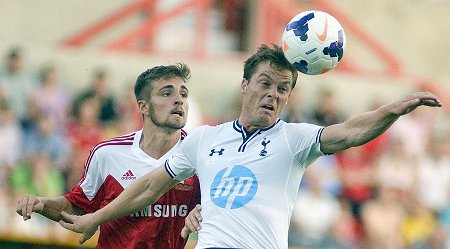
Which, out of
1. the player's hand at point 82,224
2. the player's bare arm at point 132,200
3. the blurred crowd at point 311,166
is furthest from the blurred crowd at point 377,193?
the player's bare arm at point 132,200

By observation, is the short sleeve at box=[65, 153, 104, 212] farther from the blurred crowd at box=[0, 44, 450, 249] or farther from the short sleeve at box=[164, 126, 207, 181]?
the blurred crowd at box=[0, 44, 450, 249]

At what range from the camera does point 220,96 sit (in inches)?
674

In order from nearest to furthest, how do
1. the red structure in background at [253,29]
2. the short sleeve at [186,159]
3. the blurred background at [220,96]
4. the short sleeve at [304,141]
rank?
the short sleeve at [304,141], the short sleeve at [186,159], the blurred background at [220,96], the red structure in background at [253,29]

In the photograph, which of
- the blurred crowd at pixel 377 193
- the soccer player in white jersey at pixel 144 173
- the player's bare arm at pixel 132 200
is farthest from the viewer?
the blurred crowd at pixel 377 193

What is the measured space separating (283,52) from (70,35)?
31.6ft

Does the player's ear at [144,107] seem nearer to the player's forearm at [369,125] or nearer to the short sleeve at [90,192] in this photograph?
the short sleeve at [90,192]

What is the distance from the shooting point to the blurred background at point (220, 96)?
1359 centimetres

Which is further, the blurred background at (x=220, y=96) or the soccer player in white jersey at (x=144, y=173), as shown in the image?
the blurred background at (x=220, y=96)

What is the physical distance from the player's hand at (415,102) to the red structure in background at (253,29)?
33.8 feet

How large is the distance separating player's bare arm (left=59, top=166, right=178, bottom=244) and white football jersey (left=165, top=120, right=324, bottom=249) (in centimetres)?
54

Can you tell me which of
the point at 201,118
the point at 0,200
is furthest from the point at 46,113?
the point at 201,118

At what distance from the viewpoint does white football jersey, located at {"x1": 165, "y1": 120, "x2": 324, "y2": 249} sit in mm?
7711

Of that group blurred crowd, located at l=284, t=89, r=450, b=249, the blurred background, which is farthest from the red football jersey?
blurred crowd, located at l=284, t=89, r=450, b=249

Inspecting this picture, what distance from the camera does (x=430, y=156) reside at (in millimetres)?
16984
